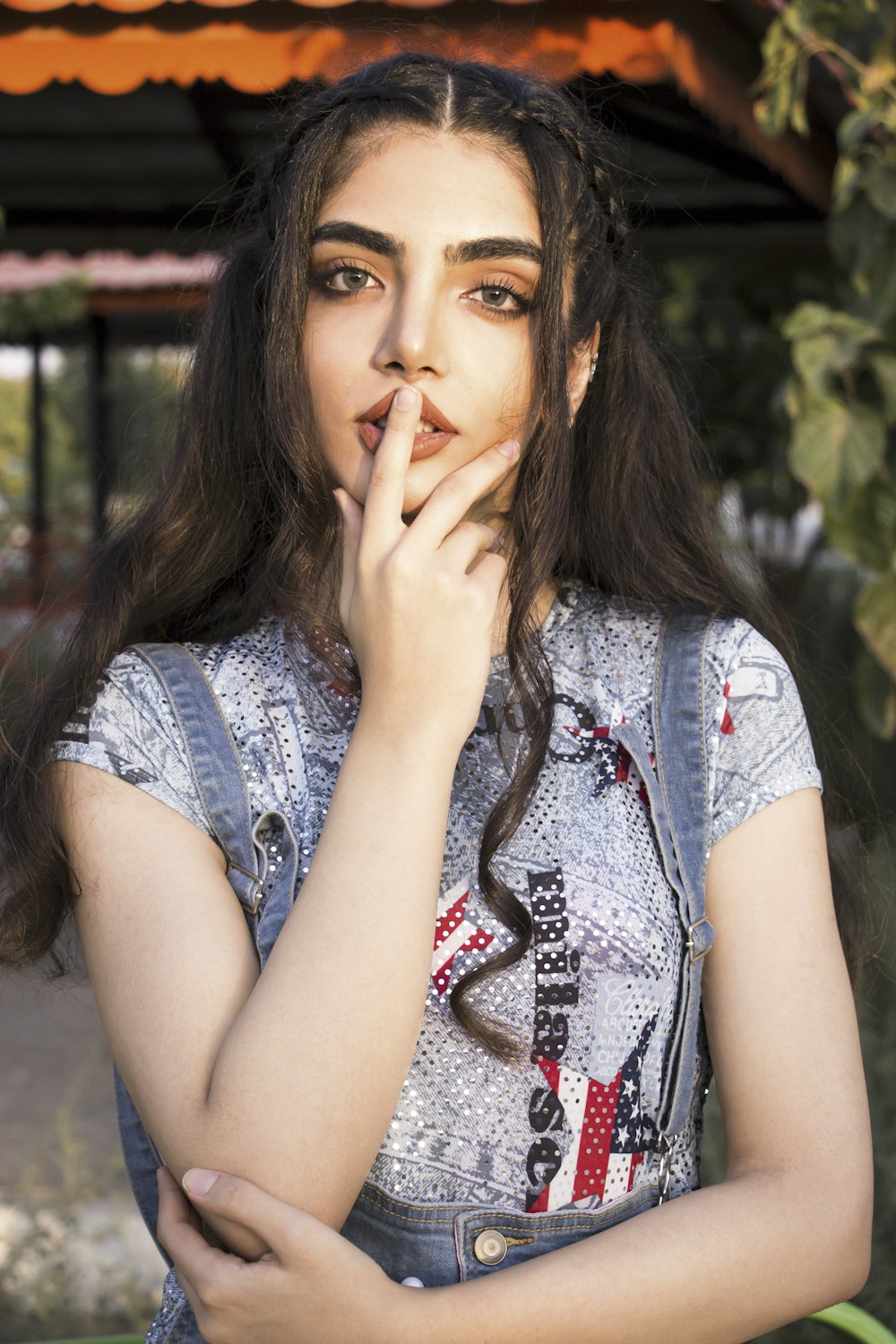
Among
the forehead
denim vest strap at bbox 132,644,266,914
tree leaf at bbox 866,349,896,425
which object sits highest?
tree leaf at bbox 866,349,896,425

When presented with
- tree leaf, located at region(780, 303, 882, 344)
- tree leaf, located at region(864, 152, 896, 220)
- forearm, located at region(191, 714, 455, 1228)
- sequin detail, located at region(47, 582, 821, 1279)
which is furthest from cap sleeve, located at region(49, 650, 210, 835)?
tree leaf, located at region(864, 152, 896, 220)

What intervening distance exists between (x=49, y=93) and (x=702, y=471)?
3.30 m

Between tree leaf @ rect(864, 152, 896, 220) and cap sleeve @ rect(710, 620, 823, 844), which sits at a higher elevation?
tree leaf @ rect(864, 152, 896, 220)

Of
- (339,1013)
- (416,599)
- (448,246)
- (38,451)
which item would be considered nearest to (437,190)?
(448,246)

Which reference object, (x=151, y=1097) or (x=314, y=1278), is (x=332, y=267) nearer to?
(x=151, y=1097)

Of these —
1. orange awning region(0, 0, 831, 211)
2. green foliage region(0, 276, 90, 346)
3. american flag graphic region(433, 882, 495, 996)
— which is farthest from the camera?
green foliage region(0, 276, 90, 346)

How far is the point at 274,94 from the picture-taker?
320 centimetres

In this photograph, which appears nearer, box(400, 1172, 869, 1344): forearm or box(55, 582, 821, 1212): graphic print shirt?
box(400, 1172, 869, 1344): forearm

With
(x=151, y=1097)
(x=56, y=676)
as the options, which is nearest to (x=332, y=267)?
(x=56, y=676)

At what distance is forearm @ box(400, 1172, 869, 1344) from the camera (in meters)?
1.22

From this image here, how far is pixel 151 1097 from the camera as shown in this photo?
1277 millimetres

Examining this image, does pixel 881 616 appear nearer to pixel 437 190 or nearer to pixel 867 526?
pixel 867 526

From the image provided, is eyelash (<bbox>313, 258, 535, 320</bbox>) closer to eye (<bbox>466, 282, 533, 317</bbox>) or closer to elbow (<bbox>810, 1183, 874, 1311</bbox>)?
eye (<bbox>466, 282, 533, 317</bbox>)

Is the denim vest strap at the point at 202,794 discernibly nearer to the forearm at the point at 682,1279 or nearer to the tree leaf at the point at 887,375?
the forearm at the point at 682,1279
